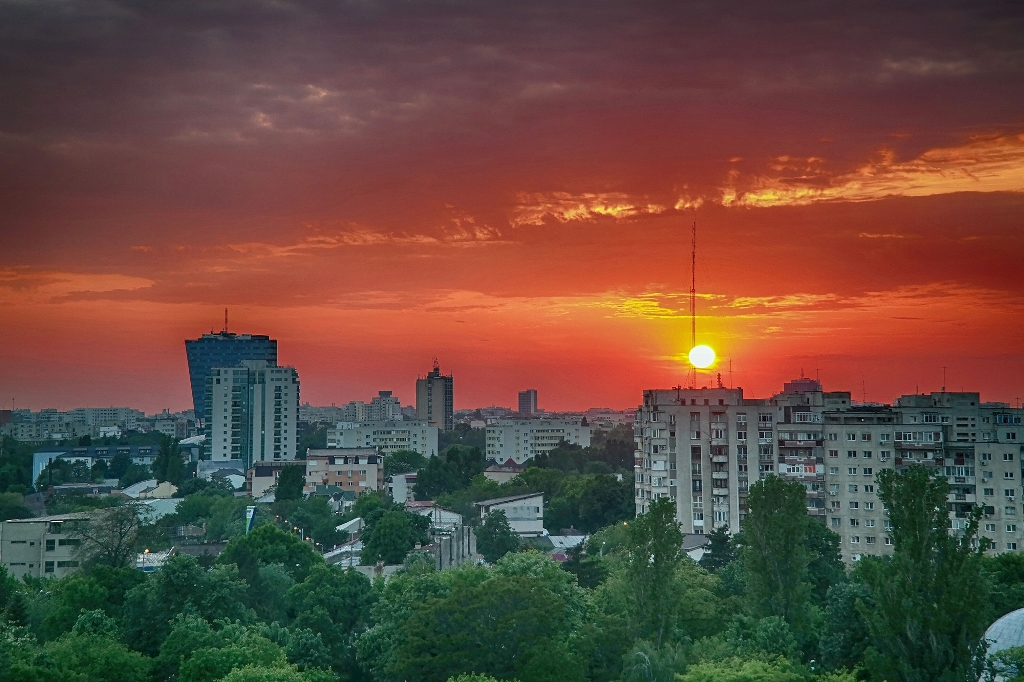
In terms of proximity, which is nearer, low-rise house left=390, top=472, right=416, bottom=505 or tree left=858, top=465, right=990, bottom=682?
tree left=858, top=465, right=990, bottom=682

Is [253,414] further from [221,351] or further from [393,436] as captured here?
[221,351]

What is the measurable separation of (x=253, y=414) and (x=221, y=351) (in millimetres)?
32223

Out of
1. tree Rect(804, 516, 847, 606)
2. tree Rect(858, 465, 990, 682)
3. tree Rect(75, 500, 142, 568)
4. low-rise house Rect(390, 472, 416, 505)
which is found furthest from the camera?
low-rise house Rect(390, 472, 416, 505)

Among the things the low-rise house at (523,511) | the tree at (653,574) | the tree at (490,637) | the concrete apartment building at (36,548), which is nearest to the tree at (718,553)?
the tree at (653,574)

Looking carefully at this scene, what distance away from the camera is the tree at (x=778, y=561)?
24375 millimetres

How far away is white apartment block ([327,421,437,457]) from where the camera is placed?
101m

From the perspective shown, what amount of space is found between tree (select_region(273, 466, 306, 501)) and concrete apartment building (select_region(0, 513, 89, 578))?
74.0 ft

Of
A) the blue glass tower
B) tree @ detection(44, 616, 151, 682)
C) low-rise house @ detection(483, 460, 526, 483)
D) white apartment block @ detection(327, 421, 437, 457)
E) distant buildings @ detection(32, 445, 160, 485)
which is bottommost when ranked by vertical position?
tree @ detection(44, 616, 151, 682)

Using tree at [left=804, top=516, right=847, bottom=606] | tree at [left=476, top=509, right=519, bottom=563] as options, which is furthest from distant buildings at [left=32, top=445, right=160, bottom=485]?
tree at [left=804, top=516, right=847, bottom=606]

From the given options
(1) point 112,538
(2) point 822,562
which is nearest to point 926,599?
(2) point 822,562

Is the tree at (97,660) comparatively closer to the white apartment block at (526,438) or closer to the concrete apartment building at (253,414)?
the concrete apartment building at (253,414)

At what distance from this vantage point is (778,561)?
24.7 metres

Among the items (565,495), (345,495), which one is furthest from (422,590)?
(345,495)

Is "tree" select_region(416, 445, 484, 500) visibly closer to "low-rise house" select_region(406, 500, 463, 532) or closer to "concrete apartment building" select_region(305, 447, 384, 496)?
"concrete apartment building" select_region(305, 447, 384, 496)
